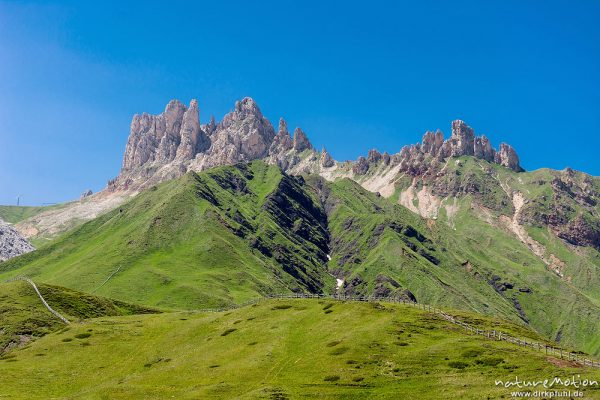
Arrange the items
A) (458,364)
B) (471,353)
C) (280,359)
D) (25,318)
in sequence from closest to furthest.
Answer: (458,364)
(471,353)
(280,359)
(25,318)

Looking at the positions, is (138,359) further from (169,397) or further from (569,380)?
(569,380)

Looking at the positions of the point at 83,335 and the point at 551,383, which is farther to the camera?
the point at 83,335

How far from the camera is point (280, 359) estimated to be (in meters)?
120

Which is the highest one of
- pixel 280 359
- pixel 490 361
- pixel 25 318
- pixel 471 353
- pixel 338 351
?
pixel 471 353

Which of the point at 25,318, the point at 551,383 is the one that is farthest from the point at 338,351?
the point at 25,318

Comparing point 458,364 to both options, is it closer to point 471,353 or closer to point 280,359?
point 471,353

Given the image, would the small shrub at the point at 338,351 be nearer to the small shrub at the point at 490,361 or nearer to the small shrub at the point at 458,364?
the small shrub at the point at 458,364

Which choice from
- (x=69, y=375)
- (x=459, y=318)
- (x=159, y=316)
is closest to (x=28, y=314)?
(x=159, y=316)

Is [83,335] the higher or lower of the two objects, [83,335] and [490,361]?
the lower

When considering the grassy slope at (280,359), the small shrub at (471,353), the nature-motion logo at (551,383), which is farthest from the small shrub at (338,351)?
the nature-motion logo at (551,383)

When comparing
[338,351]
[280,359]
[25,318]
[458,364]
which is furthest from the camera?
[25,318]

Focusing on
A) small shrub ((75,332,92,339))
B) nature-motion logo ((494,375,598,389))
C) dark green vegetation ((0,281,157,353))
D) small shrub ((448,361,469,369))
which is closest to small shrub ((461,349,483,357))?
A: small shrub ((448,361,469,369))

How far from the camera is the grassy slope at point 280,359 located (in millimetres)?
96625

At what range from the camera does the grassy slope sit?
96.6 meters
